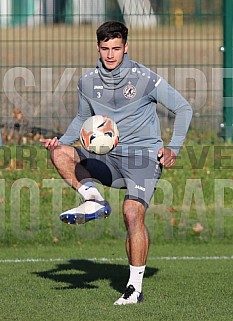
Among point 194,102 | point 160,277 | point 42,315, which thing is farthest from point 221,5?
point 42,315

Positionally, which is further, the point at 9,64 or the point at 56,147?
the point at 9,64

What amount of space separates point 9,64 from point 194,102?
2.72 metres

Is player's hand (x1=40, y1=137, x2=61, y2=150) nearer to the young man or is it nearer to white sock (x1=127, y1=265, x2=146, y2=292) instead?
the young man

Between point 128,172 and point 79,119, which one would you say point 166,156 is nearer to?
point 128,172

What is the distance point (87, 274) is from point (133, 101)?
212 cm

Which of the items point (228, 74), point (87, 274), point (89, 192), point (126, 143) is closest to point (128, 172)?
point (126, 143)

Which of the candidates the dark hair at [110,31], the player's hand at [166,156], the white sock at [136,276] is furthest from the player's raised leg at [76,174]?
the dark hair at [110,31]

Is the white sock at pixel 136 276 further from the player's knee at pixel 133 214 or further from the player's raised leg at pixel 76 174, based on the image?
the player's raised leg at pixel 76 174

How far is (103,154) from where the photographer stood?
8.59 m

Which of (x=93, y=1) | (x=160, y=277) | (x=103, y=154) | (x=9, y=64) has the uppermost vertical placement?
(x=93, y=1)

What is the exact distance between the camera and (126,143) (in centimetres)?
879

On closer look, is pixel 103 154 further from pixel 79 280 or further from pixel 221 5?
pixel 221 5

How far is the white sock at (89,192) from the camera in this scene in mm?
8781

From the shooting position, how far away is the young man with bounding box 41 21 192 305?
27.4ft
